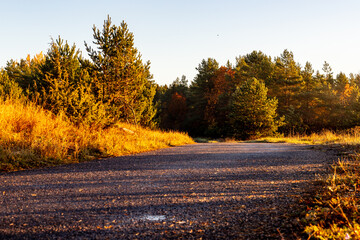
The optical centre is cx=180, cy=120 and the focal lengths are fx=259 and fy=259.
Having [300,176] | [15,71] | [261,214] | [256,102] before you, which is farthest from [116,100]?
[15,71]

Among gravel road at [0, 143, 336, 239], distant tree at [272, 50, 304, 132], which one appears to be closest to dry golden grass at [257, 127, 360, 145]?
gravel road at [0, 143, 336, 239]

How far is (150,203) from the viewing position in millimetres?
3297

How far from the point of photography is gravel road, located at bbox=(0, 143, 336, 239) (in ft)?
7.87

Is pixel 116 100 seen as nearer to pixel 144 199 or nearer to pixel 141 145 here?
pixel 141 145

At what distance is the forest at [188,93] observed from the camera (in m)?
14.2

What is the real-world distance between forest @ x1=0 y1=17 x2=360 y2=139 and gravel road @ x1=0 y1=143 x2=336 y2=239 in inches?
260

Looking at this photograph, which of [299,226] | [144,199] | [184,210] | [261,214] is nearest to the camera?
[299,226]

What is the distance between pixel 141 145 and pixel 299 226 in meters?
9.05

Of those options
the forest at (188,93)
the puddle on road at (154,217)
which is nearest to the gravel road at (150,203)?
the puddle on road at (154,217)

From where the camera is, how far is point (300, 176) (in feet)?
15.8

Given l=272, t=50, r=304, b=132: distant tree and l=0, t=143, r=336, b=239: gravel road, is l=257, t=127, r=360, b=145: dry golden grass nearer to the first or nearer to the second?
l=0, t=143, r=336, b=239: gravel road

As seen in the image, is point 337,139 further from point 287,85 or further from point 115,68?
point 287,85

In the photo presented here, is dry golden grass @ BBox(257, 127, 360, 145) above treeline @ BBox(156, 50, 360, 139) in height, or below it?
below

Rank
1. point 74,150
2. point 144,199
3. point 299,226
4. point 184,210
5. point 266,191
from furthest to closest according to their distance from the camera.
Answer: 1. point 74,150
2. point 266,191
3. point 144,199
4. point 184,210
5. point 299,226
